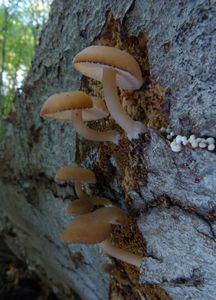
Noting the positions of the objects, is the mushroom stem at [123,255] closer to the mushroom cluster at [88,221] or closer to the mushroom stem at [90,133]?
the mushroom cluster at [88,221]

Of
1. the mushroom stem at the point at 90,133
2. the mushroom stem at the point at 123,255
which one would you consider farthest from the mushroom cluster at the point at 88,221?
the mushroom stem at the point at 90,133

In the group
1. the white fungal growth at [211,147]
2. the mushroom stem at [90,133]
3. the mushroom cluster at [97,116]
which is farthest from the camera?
the mushroom stem at [90,133]

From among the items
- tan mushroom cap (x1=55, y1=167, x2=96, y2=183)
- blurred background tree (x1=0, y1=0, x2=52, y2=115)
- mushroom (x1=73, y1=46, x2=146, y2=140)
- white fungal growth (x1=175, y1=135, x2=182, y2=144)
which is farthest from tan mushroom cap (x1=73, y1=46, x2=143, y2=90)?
blurred background tree (x1=0, y1=0, x2=52, y2=115)

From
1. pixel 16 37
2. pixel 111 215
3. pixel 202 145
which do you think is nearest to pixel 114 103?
pixel 202 145

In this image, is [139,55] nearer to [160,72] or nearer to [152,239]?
[160,72]

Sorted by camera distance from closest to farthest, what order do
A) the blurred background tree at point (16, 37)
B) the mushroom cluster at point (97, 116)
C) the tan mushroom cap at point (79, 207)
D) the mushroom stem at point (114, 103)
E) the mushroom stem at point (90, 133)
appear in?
the mushroom cluster at point (97, 116) < the mushroom stem at point (114, 103) < the mushroom stem at point (90, 133) < the tan mushroom cap at point (79, 207) < the blurred background tree at point (16, 37)
